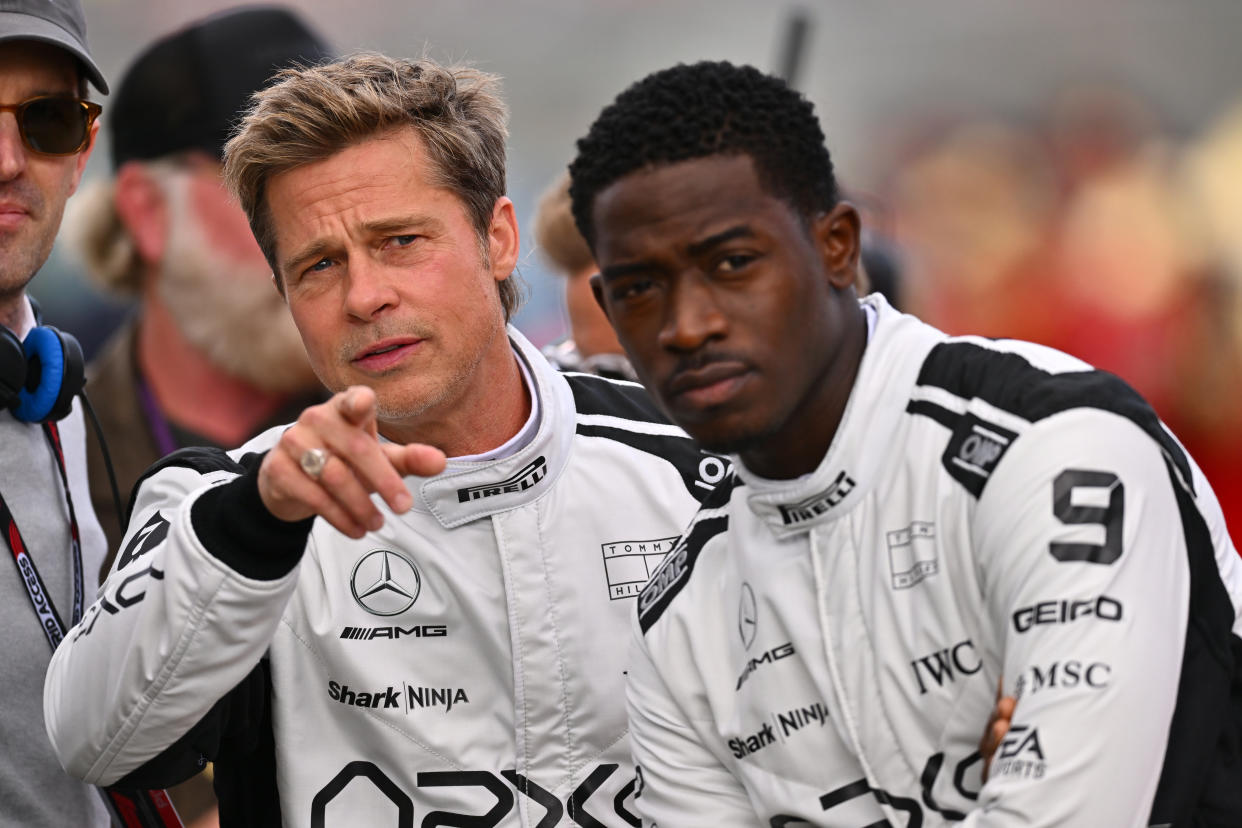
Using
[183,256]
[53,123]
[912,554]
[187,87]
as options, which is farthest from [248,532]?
[187,87]

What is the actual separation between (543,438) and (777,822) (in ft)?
2.96

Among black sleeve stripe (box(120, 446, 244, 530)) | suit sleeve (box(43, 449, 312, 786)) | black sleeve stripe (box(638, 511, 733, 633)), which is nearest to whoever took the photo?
suit sleeve (box(43, 449, 312, 786))

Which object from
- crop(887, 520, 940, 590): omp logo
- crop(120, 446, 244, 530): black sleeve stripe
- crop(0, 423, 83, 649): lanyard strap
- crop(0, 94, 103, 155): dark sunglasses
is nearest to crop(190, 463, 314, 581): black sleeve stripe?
crop(120, 446, 244, 530): black sleeve stripe

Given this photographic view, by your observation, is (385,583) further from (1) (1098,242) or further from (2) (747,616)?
(1) (1098,242)

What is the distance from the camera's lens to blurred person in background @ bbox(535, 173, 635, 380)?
459 cm

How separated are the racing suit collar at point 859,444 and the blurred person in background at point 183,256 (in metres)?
3.65

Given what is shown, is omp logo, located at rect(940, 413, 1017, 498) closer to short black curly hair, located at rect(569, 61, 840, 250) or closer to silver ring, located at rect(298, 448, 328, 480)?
short black curly hair, located at rect(569, 61, 840, 250)

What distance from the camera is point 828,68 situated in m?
6.27

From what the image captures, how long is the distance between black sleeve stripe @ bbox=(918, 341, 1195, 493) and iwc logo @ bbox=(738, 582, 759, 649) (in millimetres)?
420

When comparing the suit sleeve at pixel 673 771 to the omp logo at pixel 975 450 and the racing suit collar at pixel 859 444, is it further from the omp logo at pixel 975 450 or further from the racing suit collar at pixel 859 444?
the omp logo at pixel 975 450

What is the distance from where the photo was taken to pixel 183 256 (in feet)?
17.2

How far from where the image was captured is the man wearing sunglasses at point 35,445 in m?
2.54

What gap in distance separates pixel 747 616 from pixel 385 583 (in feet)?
2.48

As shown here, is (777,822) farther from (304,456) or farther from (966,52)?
(966,52)
